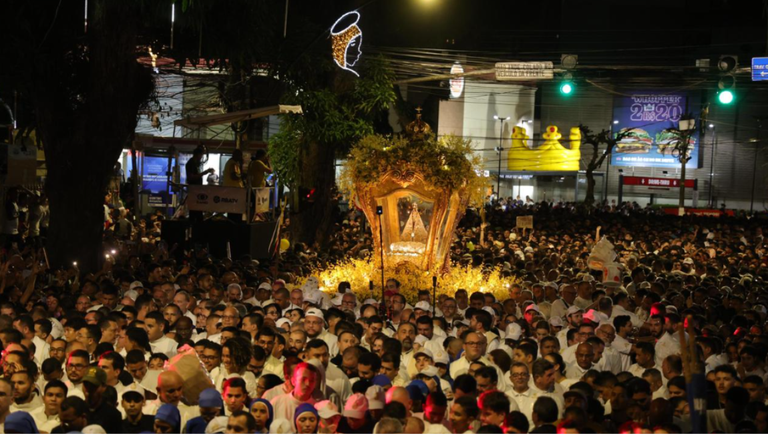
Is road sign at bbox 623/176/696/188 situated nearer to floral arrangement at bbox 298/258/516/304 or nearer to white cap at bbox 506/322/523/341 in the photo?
floral arrangement at bbox 298/258/516/304

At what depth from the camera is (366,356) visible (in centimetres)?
830

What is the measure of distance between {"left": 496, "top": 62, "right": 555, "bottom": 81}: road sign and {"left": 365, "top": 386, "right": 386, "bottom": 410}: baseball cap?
13.8 meters

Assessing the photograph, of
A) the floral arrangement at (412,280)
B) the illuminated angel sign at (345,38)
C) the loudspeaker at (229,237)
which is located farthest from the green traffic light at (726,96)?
the loudspeaker at (229,237)

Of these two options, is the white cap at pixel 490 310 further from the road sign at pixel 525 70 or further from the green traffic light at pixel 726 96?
the green traffic light at pixel 726 96

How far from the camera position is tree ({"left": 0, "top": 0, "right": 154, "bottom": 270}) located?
13.9 m

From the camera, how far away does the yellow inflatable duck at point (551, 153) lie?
53.1 metres

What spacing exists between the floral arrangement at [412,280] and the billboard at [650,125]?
37.4 meters

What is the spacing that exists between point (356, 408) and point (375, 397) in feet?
0.81

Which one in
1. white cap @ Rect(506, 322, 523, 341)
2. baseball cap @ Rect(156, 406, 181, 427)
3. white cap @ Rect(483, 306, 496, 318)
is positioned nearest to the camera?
baseball cap @ Rect(156, 406, 181, 427)

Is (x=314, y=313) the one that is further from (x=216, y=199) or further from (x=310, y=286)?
(x=216, y=199)

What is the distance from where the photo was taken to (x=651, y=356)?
9.36 metres

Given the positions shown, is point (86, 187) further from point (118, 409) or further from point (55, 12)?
point (118, 409)

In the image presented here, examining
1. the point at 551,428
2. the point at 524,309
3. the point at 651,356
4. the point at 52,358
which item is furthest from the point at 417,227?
the point at 551,428

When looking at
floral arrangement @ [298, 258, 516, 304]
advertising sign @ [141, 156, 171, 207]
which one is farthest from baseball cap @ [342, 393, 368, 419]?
advertising sign @ [141, 156, 171, 207]
